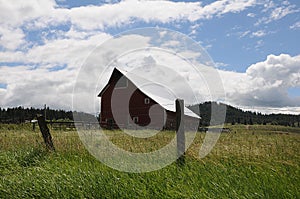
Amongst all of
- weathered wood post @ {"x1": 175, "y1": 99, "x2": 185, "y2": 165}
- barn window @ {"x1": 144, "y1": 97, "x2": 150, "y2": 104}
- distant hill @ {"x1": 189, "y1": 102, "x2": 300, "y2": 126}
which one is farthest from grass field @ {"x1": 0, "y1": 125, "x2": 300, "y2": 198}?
barn window @ {"x1": 144, "y1": 97, "x2": 150, "y2": 104}

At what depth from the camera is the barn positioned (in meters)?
32.3

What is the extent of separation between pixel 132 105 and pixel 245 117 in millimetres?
20872

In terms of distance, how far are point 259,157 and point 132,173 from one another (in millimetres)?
2210

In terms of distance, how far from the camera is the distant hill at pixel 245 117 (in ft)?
35.6

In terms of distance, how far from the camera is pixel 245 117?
15320 mm

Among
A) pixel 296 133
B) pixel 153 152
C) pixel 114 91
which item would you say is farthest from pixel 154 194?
pixel 114 91

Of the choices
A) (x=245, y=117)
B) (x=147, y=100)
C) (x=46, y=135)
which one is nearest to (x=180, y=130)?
(x=46, y=135)

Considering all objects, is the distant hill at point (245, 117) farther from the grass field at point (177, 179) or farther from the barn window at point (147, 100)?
the barn window at point (147, 100)

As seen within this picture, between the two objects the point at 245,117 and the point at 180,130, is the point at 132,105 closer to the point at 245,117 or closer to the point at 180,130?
the point at 245,117

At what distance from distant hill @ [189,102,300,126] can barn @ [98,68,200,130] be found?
1430 centimetres

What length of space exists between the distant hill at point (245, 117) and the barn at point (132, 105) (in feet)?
46.9

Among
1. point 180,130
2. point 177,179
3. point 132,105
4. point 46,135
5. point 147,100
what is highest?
point 147,100

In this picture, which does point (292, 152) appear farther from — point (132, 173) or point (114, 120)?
point (114, 120)

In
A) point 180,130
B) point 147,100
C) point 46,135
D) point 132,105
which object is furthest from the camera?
point 132,105
